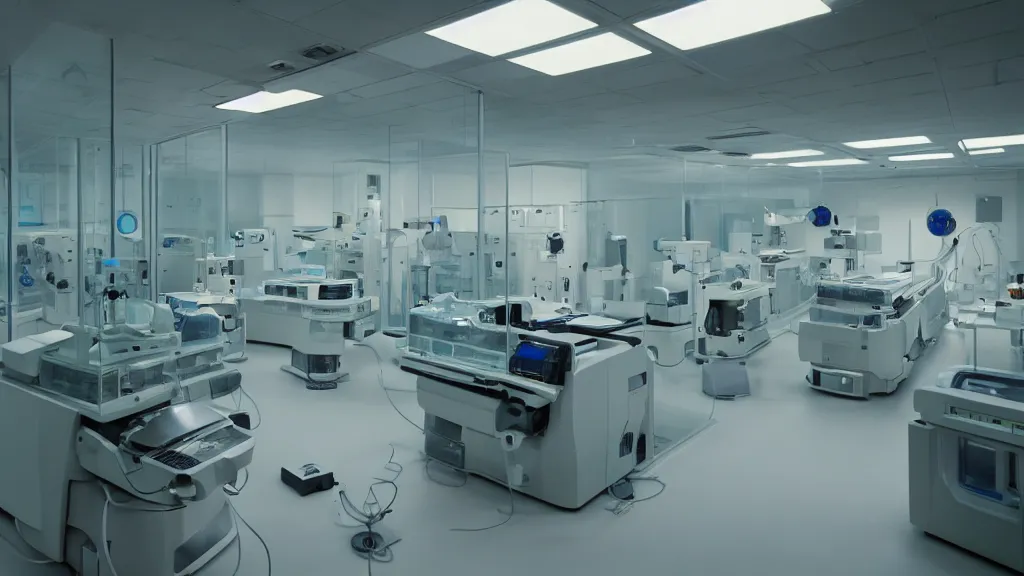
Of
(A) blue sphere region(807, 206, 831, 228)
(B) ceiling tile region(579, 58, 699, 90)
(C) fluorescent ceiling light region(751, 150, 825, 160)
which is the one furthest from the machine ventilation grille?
(A) blue sphere region(807, 206, 831, 228)

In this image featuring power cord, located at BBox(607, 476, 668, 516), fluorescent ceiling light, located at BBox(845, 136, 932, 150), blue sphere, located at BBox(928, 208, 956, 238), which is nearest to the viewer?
power cord, located at BBox(607, 476, 668, 516)

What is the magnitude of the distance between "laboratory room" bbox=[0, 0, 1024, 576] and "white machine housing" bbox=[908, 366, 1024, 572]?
0.01 meters

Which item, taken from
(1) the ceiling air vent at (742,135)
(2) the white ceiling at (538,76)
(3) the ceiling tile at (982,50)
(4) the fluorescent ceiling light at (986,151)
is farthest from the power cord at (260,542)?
(4) the fluorescent ceiling light at (986,151)

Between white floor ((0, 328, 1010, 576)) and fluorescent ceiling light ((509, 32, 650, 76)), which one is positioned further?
fluorescent ceiling light ((509, 32, 650, 76))

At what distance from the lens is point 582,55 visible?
12.1ft

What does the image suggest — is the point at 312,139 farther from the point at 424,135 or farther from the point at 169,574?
the point at 169,574

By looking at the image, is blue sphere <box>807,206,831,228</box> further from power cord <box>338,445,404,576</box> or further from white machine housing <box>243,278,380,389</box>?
power cord <box>338,445,404,576</box>

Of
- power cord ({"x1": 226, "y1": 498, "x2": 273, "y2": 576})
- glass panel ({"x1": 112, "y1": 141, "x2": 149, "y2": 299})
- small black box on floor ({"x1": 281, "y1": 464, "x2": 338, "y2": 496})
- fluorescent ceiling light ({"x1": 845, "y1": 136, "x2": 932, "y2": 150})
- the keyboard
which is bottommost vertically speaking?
power cord ({"x1": 226, "y1": 498, "x2": 273, "y2": 576})

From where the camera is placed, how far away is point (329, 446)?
4.57 m

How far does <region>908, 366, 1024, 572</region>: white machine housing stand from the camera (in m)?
2.80

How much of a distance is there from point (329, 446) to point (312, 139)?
13.8ft

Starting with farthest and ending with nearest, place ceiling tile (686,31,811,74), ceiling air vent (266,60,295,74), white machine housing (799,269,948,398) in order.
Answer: white machine housing (799,269,948,398) < ceiling air vent (266,60,295,74) < ceiling tile (686,31,811,74)

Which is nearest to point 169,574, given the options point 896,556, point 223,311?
point 896,556

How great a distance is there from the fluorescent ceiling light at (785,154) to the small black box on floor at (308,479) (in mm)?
6857
